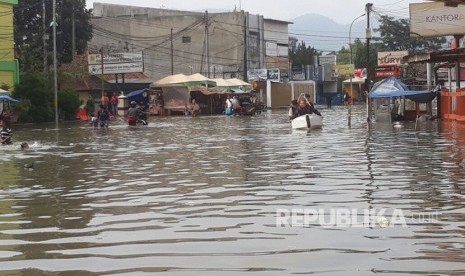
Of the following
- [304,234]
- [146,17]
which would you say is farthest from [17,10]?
[304,234]

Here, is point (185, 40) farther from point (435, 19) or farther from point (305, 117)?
point (305, 117)

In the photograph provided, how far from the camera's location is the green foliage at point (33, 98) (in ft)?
137

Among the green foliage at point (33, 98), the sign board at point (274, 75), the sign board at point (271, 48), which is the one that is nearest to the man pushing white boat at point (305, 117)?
the green foliage at point (33, 98)

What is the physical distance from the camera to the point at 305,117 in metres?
28.1

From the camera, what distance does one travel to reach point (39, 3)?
58.6 metres

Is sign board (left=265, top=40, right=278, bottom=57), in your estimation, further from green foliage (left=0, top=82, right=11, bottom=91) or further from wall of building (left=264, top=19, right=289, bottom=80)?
green foliage (left=0, top=82, right=11, bottom=91)

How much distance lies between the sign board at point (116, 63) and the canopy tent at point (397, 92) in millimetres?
29843

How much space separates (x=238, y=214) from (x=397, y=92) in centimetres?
2371

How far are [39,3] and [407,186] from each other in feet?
171

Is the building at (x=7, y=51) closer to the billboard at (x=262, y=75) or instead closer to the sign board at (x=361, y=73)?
the sign board at (x=361, y=73)

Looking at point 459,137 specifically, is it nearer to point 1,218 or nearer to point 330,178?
point 330,178

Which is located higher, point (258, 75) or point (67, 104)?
point (258, 75)

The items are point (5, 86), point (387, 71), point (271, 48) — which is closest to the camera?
point (387, 71)

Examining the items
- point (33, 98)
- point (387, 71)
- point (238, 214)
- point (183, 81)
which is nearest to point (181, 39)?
point (183, 81)
